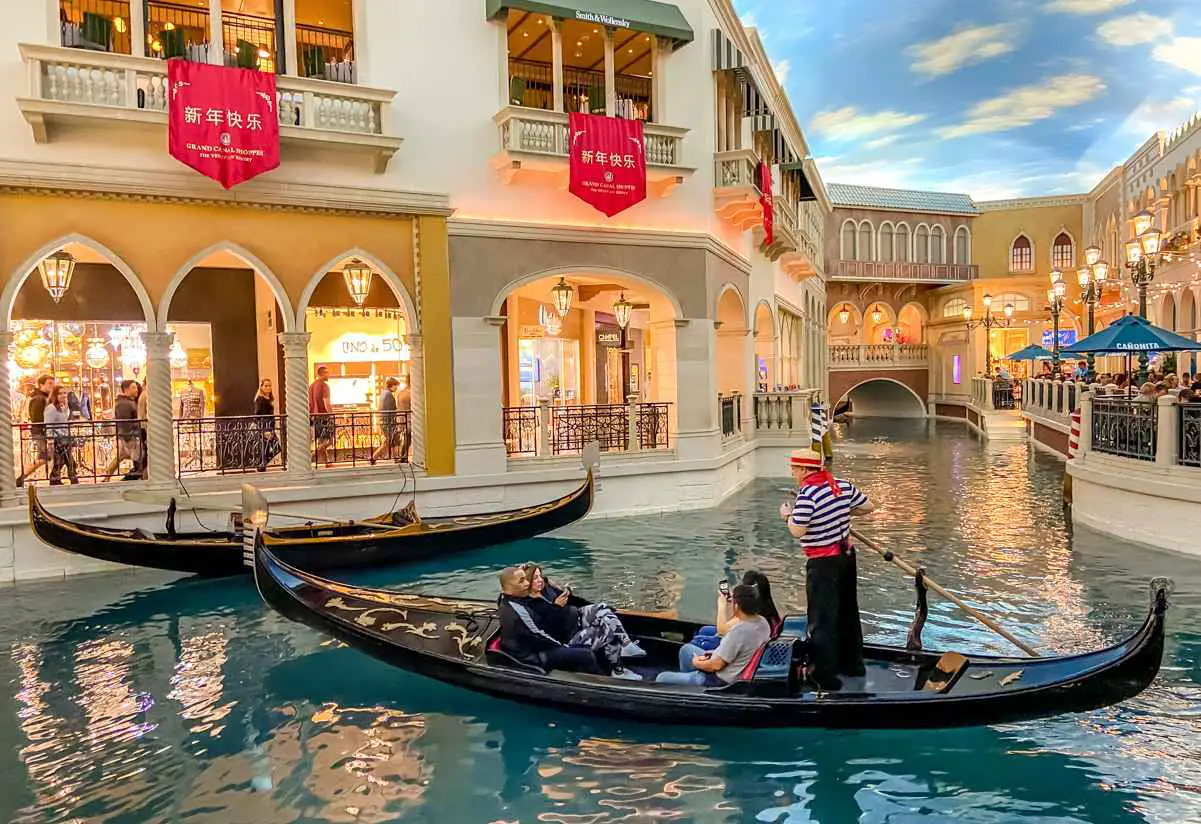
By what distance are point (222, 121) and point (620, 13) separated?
4.92 m

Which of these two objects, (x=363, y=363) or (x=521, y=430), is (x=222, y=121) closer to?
(x=363, y=363)

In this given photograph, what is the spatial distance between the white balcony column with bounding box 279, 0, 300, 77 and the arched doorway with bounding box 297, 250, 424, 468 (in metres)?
2.06

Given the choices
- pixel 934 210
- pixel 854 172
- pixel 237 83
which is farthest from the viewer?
pixel 854 172

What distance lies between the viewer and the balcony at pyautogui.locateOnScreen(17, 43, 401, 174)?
27.0ft

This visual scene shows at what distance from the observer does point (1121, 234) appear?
2622cm

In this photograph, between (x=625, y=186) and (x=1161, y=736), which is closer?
(x=1161, y=736)

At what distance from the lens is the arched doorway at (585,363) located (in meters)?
11.7

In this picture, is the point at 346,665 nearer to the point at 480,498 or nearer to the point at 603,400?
the point at 480,498

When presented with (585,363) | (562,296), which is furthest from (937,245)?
(562,296)

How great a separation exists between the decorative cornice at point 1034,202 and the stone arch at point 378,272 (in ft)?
94.1

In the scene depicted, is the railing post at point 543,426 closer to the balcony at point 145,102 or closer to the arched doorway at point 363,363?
the arched doorway at point 363,363

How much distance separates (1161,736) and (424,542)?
6164mm

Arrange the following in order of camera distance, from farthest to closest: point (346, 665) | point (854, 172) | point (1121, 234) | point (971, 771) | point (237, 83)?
point (854, 172), point (1121, 234), point (237, 83), point (346, 665), point (971, 771)

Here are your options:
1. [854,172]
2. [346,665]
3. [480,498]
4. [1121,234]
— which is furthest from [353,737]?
[854,172]
